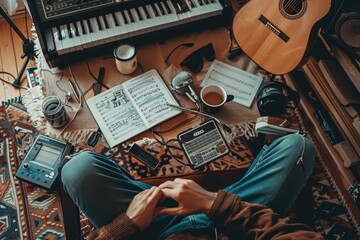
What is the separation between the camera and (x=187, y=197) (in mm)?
1276

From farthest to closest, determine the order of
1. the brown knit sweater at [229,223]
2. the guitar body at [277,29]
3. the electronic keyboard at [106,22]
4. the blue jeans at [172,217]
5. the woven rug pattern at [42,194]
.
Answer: the woven rug pattern at [42,194], the electronic keyboard at [106,22], the guitar body at [277,29], the blue jeans at [172,217], the brown knit sweater at [229,223]

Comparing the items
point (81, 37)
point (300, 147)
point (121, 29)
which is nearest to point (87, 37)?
point (81, 37)

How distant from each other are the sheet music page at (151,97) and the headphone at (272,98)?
346 mm

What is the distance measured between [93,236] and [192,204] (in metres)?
0.32

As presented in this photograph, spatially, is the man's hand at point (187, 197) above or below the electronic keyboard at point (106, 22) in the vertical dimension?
below

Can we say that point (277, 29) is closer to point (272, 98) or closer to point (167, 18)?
point (272, 98)

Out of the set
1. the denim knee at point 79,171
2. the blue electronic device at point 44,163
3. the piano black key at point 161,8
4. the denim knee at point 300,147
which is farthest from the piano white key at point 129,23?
the denim knee at point 300,147

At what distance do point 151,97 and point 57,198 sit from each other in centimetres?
64

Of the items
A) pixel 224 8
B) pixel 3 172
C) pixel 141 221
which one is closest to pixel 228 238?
pixel 141 221

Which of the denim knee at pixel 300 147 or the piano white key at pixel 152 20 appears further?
the piano white key at pixel 152 20

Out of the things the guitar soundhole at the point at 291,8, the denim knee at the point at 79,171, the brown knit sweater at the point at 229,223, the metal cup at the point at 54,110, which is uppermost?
the guitar soundhole at the point at 291,8

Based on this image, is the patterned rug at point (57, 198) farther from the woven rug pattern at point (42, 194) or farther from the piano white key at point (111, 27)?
the piano white key at point (111, 27)

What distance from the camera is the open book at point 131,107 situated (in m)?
1.68

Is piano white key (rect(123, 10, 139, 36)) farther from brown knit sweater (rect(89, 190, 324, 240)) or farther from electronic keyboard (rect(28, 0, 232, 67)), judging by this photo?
brown knit sweater (rect(89, 190, 324, 240))
